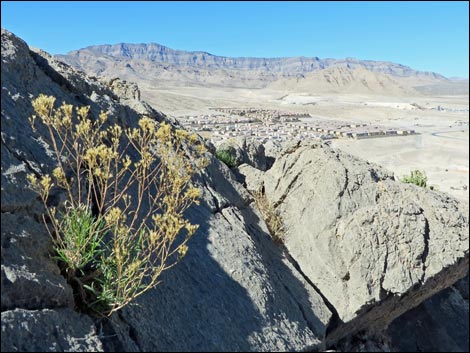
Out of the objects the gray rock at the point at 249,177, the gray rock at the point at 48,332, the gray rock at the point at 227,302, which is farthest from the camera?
the gray rock at the point at 249,177

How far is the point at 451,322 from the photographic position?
9.63m

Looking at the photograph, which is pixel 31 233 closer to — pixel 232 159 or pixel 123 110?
pixel 123 110

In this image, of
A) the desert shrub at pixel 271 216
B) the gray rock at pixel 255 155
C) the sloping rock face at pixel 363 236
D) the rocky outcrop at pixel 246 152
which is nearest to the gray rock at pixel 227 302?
the desert shrub at pixel 271 216

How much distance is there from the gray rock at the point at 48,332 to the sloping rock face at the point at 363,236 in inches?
148

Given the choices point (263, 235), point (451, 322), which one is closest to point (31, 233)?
point (263, 235)

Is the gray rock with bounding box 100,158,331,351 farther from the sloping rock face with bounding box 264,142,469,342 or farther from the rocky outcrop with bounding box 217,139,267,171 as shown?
the rocky outcrop with bounding box 217,139,267,171

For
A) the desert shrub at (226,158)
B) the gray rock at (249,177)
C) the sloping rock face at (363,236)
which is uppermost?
the desert shrub at (226,158)

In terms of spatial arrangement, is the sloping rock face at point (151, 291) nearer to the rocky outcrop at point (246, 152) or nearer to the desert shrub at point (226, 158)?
the desert shrub at point (226, 158)

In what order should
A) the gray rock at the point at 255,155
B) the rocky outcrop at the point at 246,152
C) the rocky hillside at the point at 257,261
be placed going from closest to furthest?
the rocky hillside at the point at 257,261 < the rocky outcrop at the point at 246,152 < the gray rock at the point at 255,155

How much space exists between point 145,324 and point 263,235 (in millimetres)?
3112

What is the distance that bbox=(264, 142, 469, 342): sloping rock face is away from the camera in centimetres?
649

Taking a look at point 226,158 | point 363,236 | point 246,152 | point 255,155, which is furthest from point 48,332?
point 255,155

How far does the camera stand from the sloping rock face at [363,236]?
6.49m

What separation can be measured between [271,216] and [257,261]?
1.77 m
